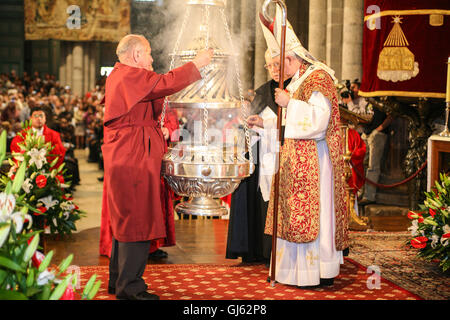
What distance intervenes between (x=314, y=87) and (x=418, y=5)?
138 inches

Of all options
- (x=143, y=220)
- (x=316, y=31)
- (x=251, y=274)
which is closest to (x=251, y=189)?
(x=251, y=274)

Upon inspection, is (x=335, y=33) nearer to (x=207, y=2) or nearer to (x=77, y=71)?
(x=207, y=2)

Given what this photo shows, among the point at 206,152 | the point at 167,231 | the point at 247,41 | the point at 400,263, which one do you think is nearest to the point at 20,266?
the point at 206,152

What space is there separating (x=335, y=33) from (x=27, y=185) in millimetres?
5926

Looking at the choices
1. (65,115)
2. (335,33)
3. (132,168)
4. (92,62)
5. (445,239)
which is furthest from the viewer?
(92,62)

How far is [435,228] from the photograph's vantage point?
4633 millimetres

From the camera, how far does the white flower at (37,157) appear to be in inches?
219

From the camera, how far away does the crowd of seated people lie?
427 inches

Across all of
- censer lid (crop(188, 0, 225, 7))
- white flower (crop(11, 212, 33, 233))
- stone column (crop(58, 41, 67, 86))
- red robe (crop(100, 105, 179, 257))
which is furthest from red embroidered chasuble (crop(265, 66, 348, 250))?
stone column (crop(58, 41, 67, 86))

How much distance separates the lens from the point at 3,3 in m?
27.6

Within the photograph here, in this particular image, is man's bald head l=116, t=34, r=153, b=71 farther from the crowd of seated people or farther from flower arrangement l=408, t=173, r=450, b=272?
the crowd of seated people

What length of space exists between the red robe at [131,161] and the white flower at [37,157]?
6.86 ft

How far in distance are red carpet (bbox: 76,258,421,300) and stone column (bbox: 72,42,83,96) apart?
25005 millimetres

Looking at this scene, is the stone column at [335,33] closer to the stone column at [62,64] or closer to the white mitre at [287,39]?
the white mitre at [287,39]
